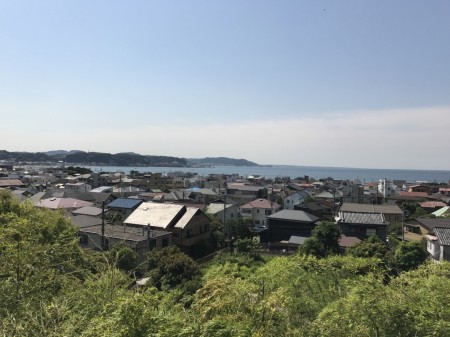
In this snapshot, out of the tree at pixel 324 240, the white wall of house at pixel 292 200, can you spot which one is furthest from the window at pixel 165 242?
the white wall of house at pixel 292 200

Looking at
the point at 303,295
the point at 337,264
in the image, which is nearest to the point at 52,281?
the point at 303,295

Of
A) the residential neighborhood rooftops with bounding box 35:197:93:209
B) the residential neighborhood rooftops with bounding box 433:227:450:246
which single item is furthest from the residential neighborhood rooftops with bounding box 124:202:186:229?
the residential neighborhood rooftops with bounding box 433:227:450:246

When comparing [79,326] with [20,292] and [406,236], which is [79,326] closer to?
[20,292]

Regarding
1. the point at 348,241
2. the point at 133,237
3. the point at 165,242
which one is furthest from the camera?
the point at 348,241

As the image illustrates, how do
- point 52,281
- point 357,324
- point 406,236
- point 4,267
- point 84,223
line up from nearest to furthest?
point 357,324 < point 4,267 < point 52,281 < point 84,223 < point 406,236

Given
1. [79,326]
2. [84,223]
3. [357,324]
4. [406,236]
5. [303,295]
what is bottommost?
[406,236]

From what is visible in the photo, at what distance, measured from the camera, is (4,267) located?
6.72 meters

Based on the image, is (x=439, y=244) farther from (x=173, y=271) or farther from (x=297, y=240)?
(x=173, y=271)

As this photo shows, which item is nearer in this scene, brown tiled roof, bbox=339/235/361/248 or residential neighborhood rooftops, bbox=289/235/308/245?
brown tiled roof, bbox=339/235/361/248

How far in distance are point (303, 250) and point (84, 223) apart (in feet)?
60.3

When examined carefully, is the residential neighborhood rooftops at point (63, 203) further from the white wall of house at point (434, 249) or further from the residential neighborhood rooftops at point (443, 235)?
the residential neighborhood rooftops at point (443, 235)

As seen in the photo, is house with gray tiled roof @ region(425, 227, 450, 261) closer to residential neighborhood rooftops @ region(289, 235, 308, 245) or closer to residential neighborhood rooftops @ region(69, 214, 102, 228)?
residential neighborhood rooftops @ region(289, 235, 308, 245)

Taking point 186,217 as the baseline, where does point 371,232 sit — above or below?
below

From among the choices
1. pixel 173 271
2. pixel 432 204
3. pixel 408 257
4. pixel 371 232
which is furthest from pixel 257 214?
pixel 432 204
